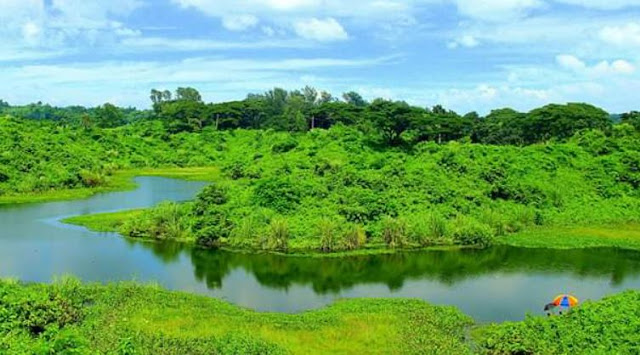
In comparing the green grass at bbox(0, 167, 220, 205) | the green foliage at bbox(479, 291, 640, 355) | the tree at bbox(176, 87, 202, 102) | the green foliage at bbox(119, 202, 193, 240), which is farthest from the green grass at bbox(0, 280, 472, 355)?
the tree at bbox(176, 87, 202, 102)

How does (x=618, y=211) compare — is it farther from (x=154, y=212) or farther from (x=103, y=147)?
(x=103, y=147)

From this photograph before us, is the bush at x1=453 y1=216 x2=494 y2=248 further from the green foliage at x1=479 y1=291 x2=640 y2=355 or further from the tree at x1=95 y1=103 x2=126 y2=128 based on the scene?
the tree at x1=95 y1=103 x2=126 y2=128

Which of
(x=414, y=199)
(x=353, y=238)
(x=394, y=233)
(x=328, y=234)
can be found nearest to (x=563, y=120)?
(x=414, y=199)

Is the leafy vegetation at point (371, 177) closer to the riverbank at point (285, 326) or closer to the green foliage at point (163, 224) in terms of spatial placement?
the green foliage at point (163, 224)

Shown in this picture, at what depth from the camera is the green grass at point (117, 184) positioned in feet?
153

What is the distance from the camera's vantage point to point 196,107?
317 feet

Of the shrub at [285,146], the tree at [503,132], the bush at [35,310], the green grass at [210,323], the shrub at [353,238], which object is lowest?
the green grass at [210,323]

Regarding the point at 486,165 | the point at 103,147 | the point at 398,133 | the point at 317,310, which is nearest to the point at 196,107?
the point at 103,147

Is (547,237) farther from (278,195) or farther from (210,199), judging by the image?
(210,199)

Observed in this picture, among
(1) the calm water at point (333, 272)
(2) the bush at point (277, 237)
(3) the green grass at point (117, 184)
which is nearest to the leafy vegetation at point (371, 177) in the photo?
(2) the bush at point (277, 237)

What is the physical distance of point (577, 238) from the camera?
34344 mm

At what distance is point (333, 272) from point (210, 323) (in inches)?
345

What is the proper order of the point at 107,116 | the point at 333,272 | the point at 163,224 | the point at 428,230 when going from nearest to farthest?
the point at 333,272
the point at 428,230
the point at 163,224
the point at 107,116

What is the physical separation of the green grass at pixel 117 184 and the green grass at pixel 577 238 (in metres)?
34.3
